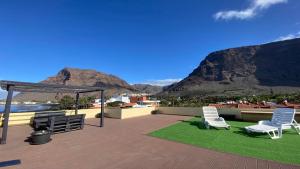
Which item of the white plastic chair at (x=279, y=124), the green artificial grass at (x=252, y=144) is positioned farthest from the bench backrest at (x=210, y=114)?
the green artificial grass at (x=252, y=144)

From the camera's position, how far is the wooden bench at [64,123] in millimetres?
7798

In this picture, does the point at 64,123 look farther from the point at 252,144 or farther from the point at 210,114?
the point at 252,144

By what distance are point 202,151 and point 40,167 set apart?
392 centimetres

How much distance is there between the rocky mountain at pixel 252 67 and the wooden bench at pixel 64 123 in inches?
2584

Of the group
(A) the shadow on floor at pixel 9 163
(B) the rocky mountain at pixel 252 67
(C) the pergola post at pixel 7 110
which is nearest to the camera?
(A) the shadow on floor at pixel 9 163

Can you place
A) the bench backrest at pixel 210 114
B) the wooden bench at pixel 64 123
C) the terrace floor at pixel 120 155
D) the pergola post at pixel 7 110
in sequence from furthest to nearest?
the bench backrest at pixel 210 114 < the wooden bench at pixel 64 123 < the pergola post at pixel 7 110 < the terrace floor at pixel 120 155

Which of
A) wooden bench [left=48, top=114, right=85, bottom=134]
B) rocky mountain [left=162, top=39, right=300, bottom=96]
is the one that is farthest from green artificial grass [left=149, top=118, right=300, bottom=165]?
rocky mountain [left=162, top=39, right=300, bottom=96]

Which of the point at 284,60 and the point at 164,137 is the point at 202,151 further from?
the point at 284,60

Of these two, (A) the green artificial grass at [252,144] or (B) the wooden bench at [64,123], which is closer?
(A) the green artificial grass at [252,144]

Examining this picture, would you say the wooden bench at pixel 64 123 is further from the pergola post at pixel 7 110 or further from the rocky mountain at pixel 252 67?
the rocky mountain at pixel 252 67

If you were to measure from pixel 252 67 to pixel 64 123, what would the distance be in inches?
3679

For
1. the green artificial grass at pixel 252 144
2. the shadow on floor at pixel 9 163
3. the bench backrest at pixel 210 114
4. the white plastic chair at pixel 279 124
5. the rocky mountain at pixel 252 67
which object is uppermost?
the rocky mountain at pixel 252 67

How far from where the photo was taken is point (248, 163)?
14.0 feet

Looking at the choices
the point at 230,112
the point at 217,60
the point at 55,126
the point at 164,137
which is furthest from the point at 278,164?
the point at 217,60
